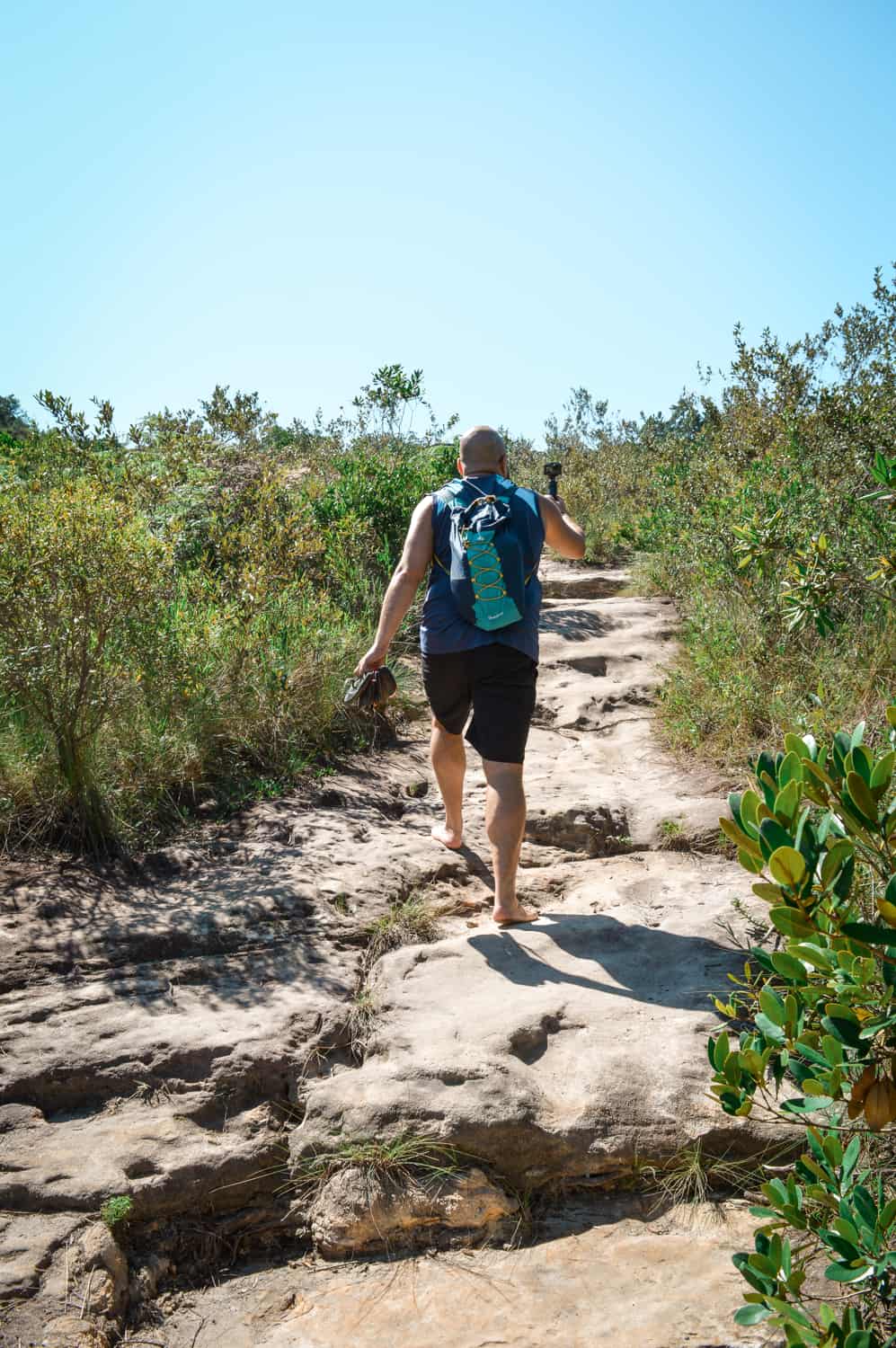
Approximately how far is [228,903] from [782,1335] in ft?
7.79

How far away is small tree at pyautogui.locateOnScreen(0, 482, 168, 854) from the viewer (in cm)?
404

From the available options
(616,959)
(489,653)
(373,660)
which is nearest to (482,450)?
(489,653)

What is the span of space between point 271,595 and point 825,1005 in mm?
4757

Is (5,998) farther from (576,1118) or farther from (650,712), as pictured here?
(650,712)

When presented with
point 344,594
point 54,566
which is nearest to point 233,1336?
point 54,566

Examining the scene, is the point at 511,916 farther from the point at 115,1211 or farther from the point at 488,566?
the point at 115,1211

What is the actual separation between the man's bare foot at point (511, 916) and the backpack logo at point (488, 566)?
1074 mm

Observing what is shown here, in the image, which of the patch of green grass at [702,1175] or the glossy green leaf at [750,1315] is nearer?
the glossy green leaf at [750,1315]

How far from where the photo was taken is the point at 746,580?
6.73 metres

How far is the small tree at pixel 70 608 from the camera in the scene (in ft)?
13.3

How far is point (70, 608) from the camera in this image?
13.6ft

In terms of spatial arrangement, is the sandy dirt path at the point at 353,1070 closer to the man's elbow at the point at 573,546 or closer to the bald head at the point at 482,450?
the man's elbow at the point at 573,546

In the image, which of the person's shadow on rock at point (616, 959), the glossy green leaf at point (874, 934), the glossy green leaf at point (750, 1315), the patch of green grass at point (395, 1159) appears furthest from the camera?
the person's shadow on rock at point (616, 959)

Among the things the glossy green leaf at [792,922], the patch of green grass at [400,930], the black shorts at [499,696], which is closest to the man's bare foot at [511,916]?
the patch of green grass at [400,930]
